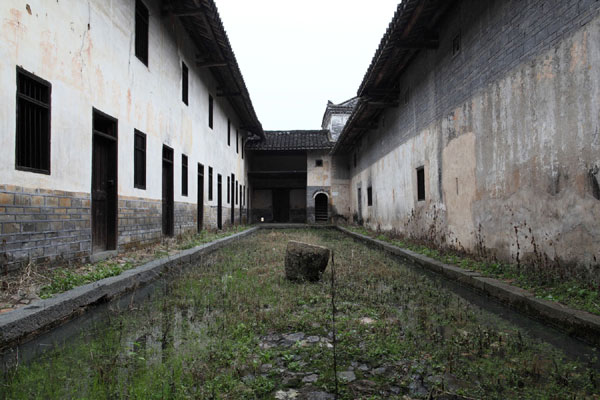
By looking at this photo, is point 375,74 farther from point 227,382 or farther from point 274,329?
point 227,382

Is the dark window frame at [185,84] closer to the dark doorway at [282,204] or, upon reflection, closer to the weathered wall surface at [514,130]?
the weathered wall surface at [514,130]

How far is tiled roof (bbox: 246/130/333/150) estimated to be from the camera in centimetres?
2381

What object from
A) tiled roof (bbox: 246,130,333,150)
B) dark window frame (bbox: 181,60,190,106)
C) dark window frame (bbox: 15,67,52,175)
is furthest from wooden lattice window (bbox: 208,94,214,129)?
tiled roof (bbox: 246,130,333,150)

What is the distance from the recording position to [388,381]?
2246mm

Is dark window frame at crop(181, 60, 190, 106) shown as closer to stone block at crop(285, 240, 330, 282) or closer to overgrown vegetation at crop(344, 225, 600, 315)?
stone block at crop(285, 240, 330, 282)

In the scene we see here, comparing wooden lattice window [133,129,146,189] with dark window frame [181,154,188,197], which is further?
dark window frame [181,154,188,197]

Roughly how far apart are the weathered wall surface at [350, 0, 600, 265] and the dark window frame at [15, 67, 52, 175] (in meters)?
6.18

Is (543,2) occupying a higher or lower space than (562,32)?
higher

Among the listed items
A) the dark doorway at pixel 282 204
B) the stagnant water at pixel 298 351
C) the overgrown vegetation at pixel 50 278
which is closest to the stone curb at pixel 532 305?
the stagnant water at pixel 298 351

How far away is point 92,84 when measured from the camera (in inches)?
230

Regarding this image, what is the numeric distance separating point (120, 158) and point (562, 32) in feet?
22.5

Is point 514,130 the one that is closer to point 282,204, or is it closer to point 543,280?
point 543,280

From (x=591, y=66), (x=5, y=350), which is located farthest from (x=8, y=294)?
(x=591, y=66)

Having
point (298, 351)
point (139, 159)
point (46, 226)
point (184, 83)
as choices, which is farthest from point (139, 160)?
point (298, 351)
